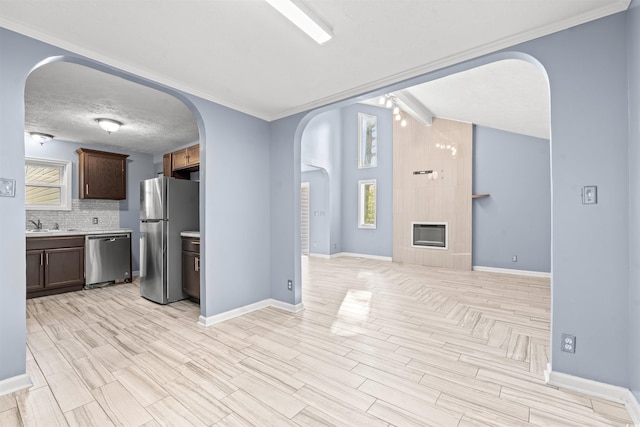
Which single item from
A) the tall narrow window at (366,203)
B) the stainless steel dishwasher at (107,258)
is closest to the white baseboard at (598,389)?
the tall narrow window at (366,203)

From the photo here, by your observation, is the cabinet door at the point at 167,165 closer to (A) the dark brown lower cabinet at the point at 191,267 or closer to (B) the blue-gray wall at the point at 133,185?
(B) the blue-gray wall at the point at 133,185

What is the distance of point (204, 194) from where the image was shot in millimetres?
3068

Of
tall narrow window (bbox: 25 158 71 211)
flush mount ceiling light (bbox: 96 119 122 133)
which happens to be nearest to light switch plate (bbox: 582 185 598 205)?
flush mount ceiling light (bbox: 96 119 122 133)

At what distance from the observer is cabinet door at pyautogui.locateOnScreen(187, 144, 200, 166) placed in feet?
14.7

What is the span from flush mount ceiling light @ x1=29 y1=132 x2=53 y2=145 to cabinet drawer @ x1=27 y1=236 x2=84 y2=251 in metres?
1.68

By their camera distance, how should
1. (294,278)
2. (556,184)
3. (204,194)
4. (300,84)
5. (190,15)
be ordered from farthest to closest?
(294,278)
(204,194)
(300,84)
(556,184)
(190,15)

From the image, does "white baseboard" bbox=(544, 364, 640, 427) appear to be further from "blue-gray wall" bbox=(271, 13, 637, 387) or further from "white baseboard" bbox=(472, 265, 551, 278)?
"white baseboard" bbox=(472, 265, 551, 278)

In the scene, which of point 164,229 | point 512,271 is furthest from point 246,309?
point 512,271

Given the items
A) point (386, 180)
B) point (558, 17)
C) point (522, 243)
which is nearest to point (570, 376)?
point (558, 17)

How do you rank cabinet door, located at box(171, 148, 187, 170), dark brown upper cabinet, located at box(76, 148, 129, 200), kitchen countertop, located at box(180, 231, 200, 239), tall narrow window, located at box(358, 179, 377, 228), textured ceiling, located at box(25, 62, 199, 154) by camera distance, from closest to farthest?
textured ceiling, located at box(25, 62, 199, 154) → kitchen countertop, located at box(180, 231, 200, 239) → cabinet door, located at box(171, 148, 187, 170) → dark brown upper cabinet, located at box(76, 148, 129, 200) → tall narrow window, located at box(358, 179, 377, 228)

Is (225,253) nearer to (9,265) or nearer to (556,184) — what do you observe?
(9,265)

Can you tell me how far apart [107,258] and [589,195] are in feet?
20.3

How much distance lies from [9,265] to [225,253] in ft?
5.58

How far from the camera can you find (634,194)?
1660 millimetres
